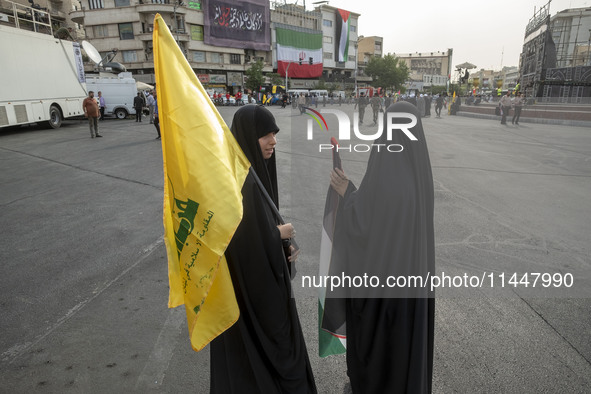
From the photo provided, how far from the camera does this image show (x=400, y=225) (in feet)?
6.14

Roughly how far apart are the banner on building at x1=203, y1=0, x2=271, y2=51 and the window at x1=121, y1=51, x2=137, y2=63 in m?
9.82

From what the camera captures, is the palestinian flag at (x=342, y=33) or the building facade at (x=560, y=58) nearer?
the building facade at (x=560, y=58)

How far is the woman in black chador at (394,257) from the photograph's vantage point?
1.88 meters

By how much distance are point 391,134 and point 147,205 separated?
5201 mm

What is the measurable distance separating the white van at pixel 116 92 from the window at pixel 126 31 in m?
28.8

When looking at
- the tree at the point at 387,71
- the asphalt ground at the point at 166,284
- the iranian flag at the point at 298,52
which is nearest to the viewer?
the asphalt ground at the point at 166,284

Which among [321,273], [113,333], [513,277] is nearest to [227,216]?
[321,273]

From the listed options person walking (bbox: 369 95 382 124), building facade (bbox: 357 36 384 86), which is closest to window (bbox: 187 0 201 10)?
person walking (bbox: 369 95 382 124)

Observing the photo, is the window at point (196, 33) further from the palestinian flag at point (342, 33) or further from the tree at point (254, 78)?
the palestinian flag at point (342, 33)

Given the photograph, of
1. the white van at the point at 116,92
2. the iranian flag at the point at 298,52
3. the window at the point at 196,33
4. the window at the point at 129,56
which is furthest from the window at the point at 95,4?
the white van at the point at 116,92

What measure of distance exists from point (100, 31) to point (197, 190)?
182ft

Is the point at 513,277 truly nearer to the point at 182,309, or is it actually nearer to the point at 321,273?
the point at 321,273

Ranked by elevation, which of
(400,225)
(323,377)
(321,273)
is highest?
(400,225)

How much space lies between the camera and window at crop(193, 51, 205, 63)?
49156 mm
